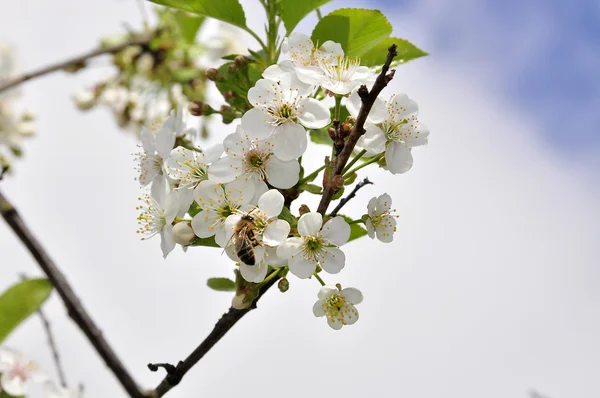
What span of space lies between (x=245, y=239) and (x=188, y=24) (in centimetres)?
307

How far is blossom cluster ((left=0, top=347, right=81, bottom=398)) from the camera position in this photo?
2.08 m

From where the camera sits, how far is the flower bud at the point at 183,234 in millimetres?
1394

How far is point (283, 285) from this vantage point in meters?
1.43

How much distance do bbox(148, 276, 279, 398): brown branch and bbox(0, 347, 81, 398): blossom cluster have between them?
3.21 feet

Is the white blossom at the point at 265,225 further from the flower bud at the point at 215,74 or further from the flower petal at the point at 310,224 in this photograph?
the flower bud at the point at 215,74

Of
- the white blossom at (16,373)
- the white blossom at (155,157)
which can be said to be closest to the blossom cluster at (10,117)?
the white blossom at (16,373)

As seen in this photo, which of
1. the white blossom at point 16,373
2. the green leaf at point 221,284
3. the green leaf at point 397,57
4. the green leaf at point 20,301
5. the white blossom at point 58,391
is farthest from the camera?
the white blossom at point 58,391

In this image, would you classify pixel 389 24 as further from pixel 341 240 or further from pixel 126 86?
pixel 126 86

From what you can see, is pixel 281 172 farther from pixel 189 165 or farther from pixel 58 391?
pixel 58 391

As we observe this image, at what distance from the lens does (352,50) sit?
5.40ft

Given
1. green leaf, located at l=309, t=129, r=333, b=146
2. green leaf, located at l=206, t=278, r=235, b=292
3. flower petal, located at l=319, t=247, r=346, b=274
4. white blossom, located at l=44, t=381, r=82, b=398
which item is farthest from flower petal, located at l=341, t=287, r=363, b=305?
white blossom, located at l=44, t=381, r=82, b=398

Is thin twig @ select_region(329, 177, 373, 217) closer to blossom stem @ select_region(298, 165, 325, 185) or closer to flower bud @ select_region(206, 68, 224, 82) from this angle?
blossom stem @ select_region(298, 165, 325, 185)

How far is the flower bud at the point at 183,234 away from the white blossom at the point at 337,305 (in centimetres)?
38

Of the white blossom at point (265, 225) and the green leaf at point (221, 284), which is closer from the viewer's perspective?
the white blossom at point (265, 225)
